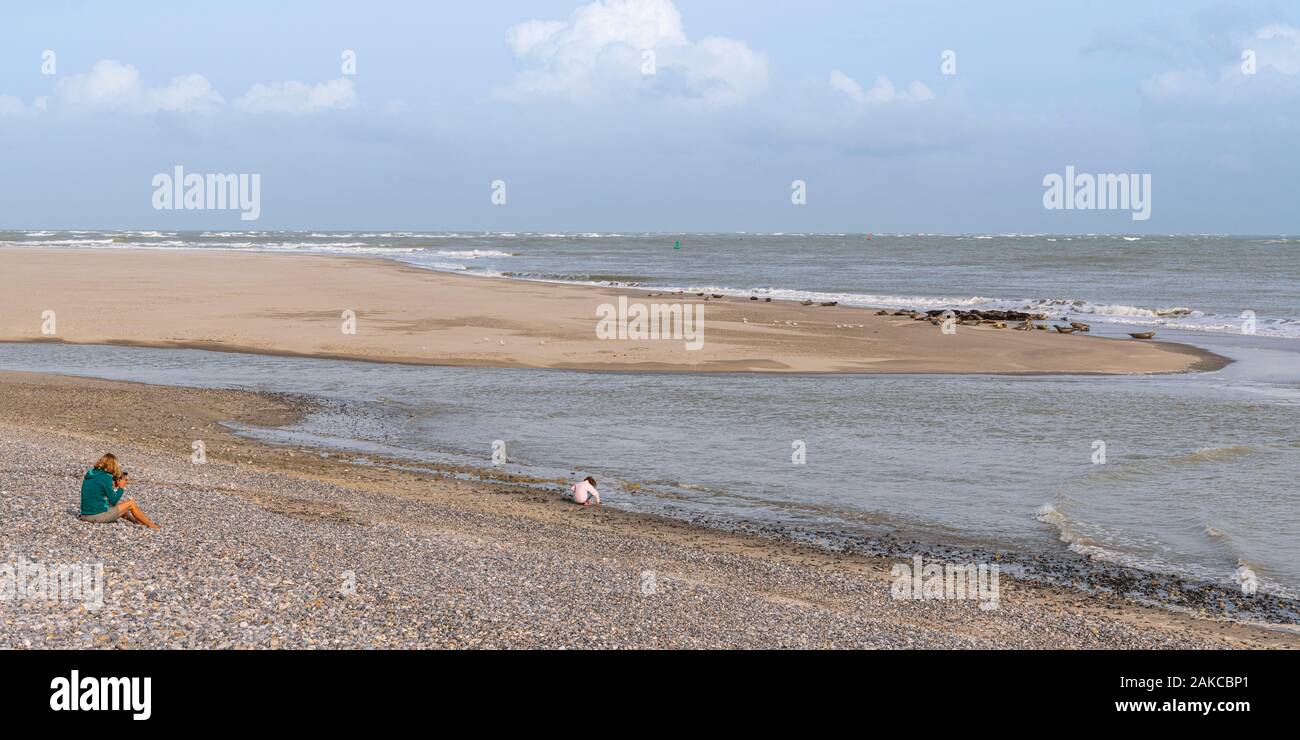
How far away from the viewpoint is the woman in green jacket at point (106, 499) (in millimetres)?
12422

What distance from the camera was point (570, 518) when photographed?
15.8 m

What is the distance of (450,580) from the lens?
37.9ft

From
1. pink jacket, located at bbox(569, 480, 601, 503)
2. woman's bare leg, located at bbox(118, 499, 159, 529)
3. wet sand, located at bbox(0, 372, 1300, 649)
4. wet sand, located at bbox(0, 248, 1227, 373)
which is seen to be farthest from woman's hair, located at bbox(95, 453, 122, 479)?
wet sand, located at bbox(0, 248, 1227, 373)

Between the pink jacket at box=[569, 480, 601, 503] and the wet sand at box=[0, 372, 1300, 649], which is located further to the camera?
the pink jacket at box=[569, 480, 601, 503]

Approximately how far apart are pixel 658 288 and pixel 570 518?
5220cm

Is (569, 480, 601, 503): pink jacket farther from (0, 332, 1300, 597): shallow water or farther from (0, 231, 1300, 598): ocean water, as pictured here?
(0, 332, 1300, 597): shallow water

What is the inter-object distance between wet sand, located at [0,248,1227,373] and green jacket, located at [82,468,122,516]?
1961 centimetres

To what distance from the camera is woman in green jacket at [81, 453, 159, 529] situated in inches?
489

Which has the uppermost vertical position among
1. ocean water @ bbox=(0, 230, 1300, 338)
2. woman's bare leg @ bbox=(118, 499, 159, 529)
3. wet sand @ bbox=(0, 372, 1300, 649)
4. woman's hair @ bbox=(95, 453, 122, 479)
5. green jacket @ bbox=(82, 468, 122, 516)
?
ocean water @ bbox=(0, 230, 1300, 338)

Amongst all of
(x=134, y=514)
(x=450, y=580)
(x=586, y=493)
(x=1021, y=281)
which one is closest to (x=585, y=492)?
(x=586, y=493)

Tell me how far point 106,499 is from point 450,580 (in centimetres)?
433

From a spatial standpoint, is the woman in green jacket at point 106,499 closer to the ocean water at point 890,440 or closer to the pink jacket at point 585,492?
the pink jacket at point 585,492

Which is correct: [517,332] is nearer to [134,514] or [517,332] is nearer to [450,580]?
[134,514]

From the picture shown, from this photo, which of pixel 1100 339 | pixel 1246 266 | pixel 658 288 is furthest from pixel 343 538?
pixel 1246 266
